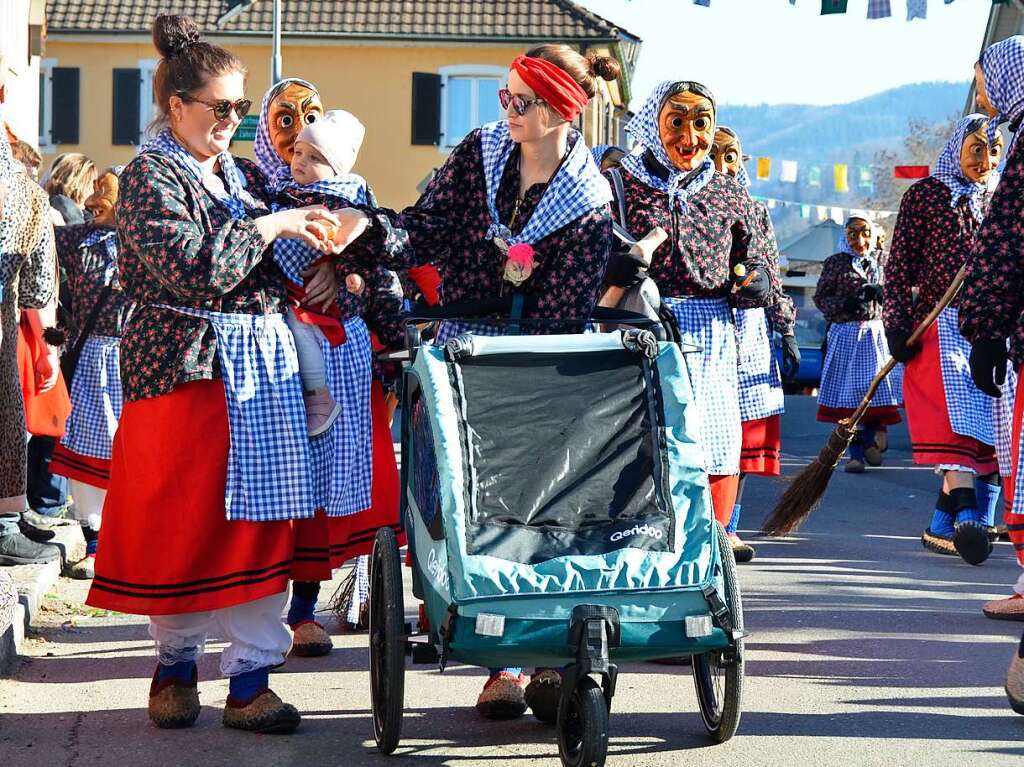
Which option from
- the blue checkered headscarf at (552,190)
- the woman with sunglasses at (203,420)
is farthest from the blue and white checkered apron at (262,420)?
the blue checkered headscarf at (552,190)

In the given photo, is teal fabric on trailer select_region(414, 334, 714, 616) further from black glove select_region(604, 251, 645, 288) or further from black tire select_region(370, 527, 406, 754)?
black glove select_region(604, 251, 645, 288)

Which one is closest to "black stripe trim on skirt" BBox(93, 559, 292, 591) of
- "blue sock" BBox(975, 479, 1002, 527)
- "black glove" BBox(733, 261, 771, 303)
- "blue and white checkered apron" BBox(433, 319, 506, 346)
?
"blue and white checkered apron" BBox(433, 319, 506, 346)

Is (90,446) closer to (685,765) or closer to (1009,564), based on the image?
(685,765)

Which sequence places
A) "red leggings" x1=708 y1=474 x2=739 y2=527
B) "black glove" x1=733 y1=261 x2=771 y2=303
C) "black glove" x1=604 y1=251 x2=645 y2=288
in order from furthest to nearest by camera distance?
"black glove" x1=733 y1=261 x2=771 y2=303 < "red leggings" x1=708 y1=474 x2=739 y2=527 < "black glove" x1=604 y1=251 x2=645 y2=288

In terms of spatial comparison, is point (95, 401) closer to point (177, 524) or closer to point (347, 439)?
point (347, 439)

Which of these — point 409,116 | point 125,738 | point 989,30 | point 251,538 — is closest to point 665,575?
point 251,538

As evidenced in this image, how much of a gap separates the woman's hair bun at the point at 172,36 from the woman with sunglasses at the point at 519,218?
672 millimetres

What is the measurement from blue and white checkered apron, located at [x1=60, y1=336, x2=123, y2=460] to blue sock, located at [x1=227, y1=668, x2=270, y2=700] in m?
3.06

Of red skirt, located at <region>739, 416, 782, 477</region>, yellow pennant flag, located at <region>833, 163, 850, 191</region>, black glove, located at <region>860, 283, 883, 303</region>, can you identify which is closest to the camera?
red skirt, located at <region>739, 416, 782, 477</region>

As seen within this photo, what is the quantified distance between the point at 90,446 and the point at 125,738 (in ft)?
10.3

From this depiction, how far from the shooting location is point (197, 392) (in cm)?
491

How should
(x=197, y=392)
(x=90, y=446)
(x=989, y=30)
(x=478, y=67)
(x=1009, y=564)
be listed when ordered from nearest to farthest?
(x=197, y=392)
(x=90, y=446)
(x=1009, y=564)
(x=989, y=30)
(x=478, y=67)

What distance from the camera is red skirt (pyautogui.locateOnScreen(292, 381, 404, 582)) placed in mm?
5324

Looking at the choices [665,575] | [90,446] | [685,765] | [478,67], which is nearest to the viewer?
[665,575]
